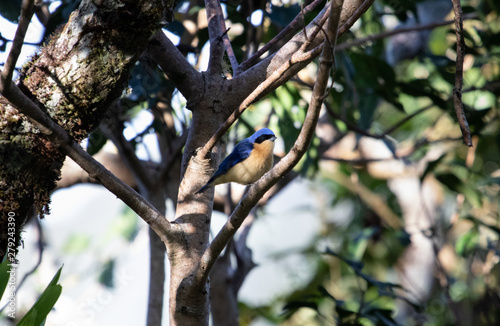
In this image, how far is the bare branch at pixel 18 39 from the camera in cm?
154

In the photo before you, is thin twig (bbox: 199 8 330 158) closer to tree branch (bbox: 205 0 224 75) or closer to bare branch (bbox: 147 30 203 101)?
bare branch (bbox: 147 30 203 101)

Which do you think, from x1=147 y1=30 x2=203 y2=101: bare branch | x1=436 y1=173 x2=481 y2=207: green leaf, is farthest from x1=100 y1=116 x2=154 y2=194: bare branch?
x1=436 y1=173 x2=481 y2=207: green leaf

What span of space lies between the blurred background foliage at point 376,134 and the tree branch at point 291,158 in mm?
1091

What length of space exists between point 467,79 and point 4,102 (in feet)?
14.7

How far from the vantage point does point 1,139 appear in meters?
1.85

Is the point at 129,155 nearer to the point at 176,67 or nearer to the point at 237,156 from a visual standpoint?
the point at 237,156

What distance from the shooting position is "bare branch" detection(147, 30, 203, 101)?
2.34 meters

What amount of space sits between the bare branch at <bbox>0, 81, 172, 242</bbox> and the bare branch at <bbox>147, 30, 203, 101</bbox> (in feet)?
2.10

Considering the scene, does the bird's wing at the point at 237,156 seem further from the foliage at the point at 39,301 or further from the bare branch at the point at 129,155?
the foliage at the point at 39,301

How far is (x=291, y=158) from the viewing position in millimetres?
1717

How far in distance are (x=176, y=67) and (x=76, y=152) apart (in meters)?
0.74

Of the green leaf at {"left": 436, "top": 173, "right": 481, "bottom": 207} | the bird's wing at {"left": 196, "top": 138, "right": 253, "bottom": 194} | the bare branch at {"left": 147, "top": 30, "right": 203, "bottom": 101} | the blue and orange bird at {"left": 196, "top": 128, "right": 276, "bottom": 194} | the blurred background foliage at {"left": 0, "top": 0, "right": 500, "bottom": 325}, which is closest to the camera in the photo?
the bare branch at {"left": 147, "top": 30, "right": 203, "bottom": 101}

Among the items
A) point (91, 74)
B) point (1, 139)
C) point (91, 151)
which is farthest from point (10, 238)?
A: point (91, 151)

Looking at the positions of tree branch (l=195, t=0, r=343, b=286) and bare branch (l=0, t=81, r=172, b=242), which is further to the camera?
bare branch (l=0, t=81, r=172, b=242)
